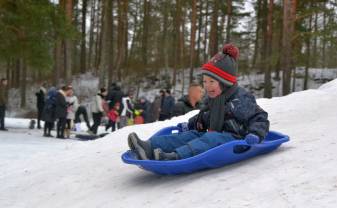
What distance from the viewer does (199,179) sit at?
371cm

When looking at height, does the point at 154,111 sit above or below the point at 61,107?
below

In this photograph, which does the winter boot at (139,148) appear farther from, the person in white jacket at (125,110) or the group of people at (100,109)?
the person in white jacket at (125,110)

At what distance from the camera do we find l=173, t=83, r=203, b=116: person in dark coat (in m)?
7.51

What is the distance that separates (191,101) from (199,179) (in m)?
4.29

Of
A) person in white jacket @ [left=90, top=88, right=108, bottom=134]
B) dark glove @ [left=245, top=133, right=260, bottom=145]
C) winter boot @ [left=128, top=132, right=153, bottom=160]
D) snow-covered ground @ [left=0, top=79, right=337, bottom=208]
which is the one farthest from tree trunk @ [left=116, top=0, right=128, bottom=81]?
dark glove @ [left=245, top=133, right=260, bottom=145]

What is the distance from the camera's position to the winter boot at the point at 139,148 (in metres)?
3.92

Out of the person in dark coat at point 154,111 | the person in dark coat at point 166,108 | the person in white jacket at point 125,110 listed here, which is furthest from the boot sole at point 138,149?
the person in dark coat at point 154,111

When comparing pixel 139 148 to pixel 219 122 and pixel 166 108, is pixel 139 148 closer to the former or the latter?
pixel 219 122

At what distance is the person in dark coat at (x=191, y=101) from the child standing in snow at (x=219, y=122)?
2.24m

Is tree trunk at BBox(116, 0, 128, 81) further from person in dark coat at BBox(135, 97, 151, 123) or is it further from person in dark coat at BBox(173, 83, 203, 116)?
person in dark coat at BBox(173, 83, 203, 116)

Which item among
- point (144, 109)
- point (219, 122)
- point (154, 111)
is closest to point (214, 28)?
point (154, 111)

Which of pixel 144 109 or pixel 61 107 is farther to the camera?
pixel 144 109

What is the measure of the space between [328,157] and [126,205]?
164 cm

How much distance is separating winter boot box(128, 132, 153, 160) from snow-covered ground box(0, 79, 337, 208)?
262 millimetres
